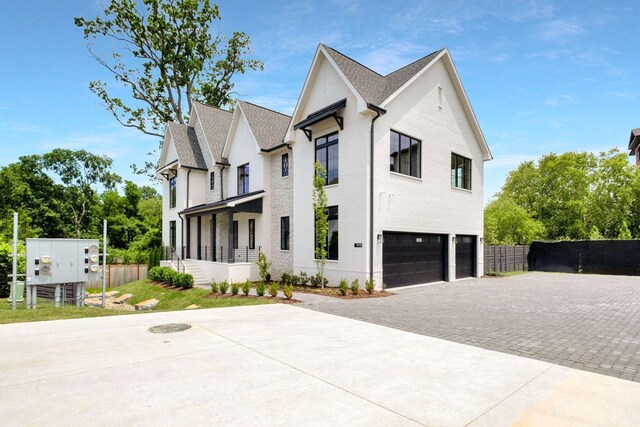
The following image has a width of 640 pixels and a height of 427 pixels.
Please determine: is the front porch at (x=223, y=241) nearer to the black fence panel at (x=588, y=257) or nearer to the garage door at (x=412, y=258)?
the garage door at (x=412, y=258)

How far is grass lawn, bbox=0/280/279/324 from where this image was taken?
8.63m

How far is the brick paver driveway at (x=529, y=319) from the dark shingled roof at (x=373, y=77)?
847 cm

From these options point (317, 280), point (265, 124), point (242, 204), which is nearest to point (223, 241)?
point (242, 204)

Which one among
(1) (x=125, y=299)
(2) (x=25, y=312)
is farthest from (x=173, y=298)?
(2) (x=25, y=312)

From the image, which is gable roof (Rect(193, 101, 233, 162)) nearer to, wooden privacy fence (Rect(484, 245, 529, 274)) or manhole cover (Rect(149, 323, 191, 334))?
manhole cover (Rect(149, 323, 191, 334))

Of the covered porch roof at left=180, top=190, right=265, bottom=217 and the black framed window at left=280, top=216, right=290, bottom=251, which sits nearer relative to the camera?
the covered porch roof at left=180, top=190, right=265, bottom=217

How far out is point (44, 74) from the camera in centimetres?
1869

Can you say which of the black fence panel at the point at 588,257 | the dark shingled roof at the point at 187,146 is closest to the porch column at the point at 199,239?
the dark shingled roof at the point at 187,146

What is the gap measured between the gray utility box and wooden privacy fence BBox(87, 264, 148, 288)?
1281 cm

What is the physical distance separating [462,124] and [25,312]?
67.4 ft

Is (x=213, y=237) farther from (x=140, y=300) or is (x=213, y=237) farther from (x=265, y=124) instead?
(x=265, y=124)

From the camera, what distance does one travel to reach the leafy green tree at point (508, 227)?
33531mm

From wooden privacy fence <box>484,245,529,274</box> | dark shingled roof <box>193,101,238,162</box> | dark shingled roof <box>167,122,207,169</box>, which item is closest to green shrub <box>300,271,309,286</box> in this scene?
dark shingled roof <box>193,101,238,162</box>

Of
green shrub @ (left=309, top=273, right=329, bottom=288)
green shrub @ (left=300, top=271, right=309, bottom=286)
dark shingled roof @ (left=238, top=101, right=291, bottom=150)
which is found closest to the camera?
green shrub @ (left=309, top=273, right=329, bottom=288)
